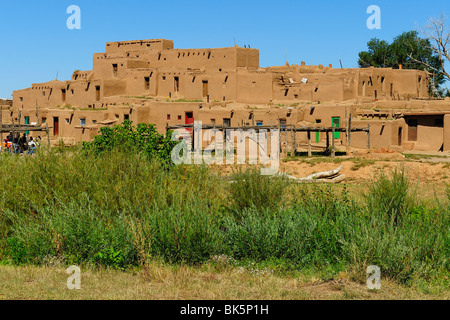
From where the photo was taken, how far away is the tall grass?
775 centimetres

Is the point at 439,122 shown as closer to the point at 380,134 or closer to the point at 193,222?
the point at 380,134

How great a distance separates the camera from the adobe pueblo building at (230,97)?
28.2m

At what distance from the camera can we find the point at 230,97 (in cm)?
3369

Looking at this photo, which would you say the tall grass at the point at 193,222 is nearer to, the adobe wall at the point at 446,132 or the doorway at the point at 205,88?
the adobe wall at the point at 446,132

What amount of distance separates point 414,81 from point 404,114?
924cm

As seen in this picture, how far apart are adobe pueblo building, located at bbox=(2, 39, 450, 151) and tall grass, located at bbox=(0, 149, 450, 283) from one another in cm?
1633

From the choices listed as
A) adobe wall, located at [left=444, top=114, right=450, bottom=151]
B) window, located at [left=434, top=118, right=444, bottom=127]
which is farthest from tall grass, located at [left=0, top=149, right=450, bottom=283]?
window, located at [left=434, top=118, right=444, bottom=127]

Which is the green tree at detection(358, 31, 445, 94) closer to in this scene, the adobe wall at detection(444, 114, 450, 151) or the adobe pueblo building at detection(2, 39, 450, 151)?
the adobe pueblo building at detection(2, 39, 450, 151)

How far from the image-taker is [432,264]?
24.5 feet

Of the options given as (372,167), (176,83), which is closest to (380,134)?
(372,167)

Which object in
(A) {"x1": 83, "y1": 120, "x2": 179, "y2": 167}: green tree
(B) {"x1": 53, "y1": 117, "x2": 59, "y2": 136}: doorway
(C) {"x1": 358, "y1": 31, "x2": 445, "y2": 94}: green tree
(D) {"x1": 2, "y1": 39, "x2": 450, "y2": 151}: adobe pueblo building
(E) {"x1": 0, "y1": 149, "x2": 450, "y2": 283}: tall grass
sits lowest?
(E) {"x1": 0, "y1": 149, "x2": 450, "y2": 283}: tall grass

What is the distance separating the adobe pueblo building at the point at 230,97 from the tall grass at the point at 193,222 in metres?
16.3
